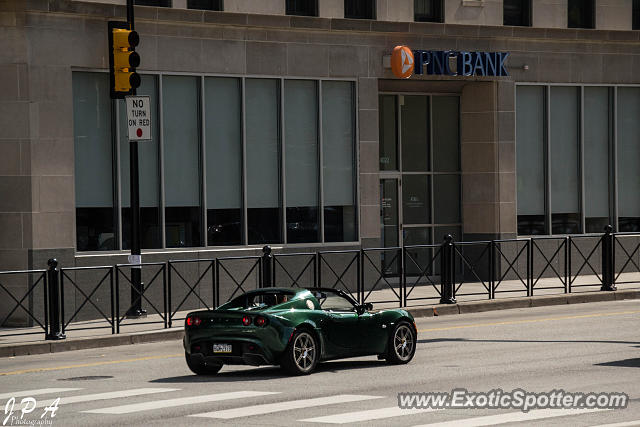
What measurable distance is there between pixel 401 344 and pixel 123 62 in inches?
369

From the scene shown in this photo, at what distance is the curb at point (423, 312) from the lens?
20.1 metres

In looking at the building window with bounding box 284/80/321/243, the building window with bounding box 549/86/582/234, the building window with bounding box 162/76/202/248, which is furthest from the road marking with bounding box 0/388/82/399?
the building window with bounding box 549/86/582/234

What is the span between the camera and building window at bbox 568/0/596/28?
31.9 m

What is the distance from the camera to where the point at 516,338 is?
63.8ft

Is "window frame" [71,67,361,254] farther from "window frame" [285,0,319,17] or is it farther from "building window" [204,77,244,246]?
"window frame" [285,0,319,17]

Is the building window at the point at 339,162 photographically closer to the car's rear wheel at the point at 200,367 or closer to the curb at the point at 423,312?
the curb at the point at 423,312

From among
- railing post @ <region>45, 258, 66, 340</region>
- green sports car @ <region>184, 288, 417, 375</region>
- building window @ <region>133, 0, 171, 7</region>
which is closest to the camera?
green sports car @ <region>184, 288, 417, 375</region>

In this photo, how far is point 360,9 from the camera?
28.8 meters

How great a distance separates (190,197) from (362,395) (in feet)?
44.1

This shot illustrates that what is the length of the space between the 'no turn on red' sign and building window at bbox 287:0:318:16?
5.71 meters

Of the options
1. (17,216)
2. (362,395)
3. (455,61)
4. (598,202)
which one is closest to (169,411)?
(362,395)

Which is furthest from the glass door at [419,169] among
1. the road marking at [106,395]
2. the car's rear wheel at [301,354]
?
the road marking at [106,395]

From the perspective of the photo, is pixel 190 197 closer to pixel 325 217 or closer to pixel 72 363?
pixel 325 217

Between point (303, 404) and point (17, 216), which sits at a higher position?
point (17, 216)
